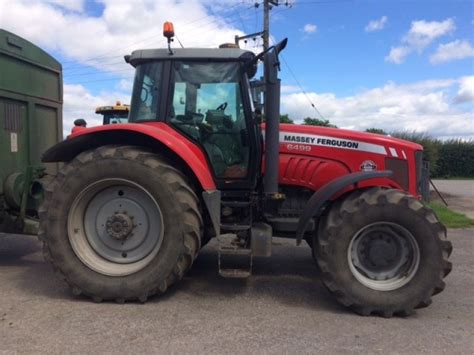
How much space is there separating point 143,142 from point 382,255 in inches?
99.9

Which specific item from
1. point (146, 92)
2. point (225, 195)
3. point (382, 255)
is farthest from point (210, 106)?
point (382, 255)

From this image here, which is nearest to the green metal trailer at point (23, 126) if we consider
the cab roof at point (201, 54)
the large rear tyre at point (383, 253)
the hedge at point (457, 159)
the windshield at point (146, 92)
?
the windshield at point (146, 92)

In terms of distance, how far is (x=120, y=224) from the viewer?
4383mm

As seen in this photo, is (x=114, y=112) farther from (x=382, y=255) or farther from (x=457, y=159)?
(x=457, y=159)

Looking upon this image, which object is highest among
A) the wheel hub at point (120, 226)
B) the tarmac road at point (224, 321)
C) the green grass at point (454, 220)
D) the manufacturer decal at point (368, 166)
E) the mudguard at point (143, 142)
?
the mudguard at point (143, 142)

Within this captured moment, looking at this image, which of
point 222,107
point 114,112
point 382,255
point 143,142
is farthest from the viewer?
point 114,112

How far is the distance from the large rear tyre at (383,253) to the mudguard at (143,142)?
1325 mm

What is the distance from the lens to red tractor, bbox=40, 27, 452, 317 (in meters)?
4.09

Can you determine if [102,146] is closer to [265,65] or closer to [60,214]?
[60,214]

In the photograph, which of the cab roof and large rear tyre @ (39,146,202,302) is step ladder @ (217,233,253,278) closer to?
large rear tyre @ (39,146,202,302)

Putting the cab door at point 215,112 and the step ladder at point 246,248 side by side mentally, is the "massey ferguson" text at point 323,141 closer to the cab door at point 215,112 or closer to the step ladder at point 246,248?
the cab door at point 215,112

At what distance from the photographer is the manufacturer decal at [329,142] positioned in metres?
4.66

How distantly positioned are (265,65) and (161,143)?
4.11 ft

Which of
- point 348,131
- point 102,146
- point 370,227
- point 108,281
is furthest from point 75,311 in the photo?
point 348,131
